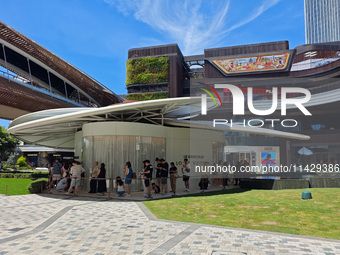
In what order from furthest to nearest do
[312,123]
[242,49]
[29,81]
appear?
[242,49] → [312,123] → [29,81]

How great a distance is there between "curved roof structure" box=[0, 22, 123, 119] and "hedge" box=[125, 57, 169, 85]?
12.5 meters

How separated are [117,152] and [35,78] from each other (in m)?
33.9

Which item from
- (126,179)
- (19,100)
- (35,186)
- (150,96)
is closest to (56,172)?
(35,186)

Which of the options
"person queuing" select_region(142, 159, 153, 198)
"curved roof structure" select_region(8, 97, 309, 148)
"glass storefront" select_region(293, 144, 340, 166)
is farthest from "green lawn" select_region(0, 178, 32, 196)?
"glass storefront" select_region(293, 144, 340, 166)

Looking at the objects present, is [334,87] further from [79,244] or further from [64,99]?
[79,244]

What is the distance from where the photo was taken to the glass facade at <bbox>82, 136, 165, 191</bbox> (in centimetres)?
1541

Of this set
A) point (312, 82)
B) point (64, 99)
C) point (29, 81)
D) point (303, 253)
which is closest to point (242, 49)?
point (312, 82)

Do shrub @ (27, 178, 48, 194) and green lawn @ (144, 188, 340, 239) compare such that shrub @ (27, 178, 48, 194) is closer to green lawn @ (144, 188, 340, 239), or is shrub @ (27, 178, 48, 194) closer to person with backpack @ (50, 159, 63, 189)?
person with backpack @ (50, 159, 63, 189)

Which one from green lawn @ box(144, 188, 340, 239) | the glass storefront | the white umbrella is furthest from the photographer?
the glass storefront

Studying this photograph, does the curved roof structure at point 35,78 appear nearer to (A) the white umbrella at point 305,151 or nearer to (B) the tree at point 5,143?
(B) the tree at point 5,143

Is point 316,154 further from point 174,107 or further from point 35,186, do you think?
point 35,186

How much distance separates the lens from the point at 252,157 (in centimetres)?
3922

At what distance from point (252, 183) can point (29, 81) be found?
3734 centimetres

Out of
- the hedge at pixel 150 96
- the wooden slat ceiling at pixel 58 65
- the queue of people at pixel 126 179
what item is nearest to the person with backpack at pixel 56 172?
the queue of people at pixel 126 179
